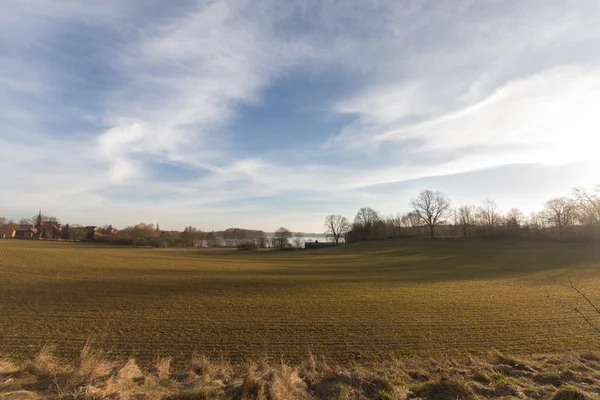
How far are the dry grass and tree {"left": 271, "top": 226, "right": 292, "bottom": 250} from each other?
127 metres

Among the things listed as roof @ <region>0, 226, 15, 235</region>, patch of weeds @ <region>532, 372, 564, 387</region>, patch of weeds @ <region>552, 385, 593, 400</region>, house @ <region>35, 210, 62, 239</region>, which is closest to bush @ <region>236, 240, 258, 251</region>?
house @ <region>35, 210, 62, 239</region>

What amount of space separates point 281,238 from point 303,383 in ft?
425

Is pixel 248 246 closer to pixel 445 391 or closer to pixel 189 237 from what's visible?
pixel 189 237

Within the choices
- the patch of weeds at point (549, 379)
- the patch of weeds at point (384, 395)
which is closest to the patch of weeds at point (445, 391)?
the patch of weeds at point (384, 395)

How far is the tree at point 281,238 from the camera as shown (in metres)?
136

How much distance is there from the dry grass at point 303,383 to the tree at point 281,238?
416ft

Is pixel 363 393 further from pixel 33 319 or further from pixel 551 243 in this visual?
pixel 551 243

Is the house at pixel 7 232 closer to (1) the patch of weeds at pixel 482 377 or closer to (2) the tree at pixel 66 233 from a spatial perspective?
(2) the tree at pixel 66 233

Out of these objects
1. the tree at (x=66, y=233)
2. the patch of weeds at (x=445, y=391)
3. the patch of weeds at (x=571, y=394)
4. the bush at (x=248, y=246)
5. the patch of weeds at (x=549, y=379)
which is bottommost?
the bush at (x=248, y=246)

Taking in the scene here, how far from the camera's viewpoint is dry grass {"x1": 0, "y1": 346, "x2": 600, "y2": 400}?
607 cm

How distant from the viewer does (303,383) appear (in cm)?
718

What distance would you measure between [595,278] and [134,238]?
143 metres

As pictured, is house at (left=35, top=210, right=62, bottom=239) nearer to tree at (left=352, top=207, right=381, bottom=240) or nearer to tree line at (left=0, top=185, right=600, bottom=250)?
tree line at (left=0, top=185, right=600, bottom=250)

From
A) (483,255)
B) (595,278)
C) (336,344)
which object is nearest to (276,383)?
(336,344)
